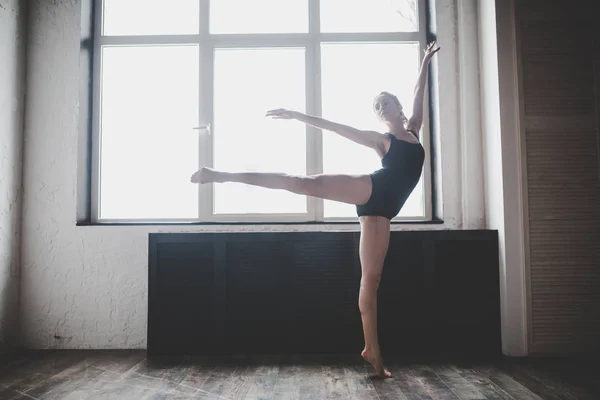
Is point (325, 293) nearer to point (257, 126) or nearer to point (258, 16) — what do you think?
point (257, 126)

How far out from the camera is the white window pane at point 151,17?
3664mm

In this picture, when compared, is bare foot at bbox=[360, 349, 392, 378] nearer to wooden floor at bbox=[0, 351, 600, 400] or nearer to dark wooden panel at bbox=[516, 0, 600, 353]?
wooden floor at bbox=[0, 351, 600, 400]

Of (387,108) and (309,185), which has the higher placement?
(387,108)

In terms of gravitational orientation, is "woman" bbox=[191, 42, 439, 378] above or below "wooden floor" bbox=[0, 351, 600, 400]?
above

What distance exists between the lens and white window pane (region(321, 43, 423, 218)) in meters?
3.57

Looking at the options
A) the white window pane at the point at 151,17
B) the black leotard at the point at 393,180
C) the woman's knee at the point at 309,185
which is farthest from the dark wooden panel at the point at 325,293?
the white window pane at the point at 151,17

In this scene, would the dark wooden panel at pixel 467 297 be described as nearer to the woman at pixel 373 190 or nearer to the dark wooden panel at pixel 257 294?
the woman at pixel 373 190

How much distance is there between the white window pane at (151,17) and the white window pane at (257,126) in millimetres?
384

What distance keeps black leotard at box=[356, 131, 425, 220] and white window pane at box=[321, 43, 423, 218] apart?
41.7 inches

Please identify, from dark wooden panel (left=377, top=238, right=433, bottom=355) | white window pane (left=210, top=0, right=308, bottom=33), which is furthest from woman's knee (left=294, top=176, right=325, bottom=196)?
white window pane (left=210, top=0, right=308, bottom=33)

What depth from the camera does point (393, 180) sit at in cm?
245

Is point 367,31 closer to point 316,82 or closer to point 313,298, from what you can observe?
point 316,82

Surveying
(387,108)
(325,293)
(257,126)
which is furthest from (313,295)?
(257,126)

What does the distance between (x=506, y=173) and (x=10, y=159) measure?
3.51m
